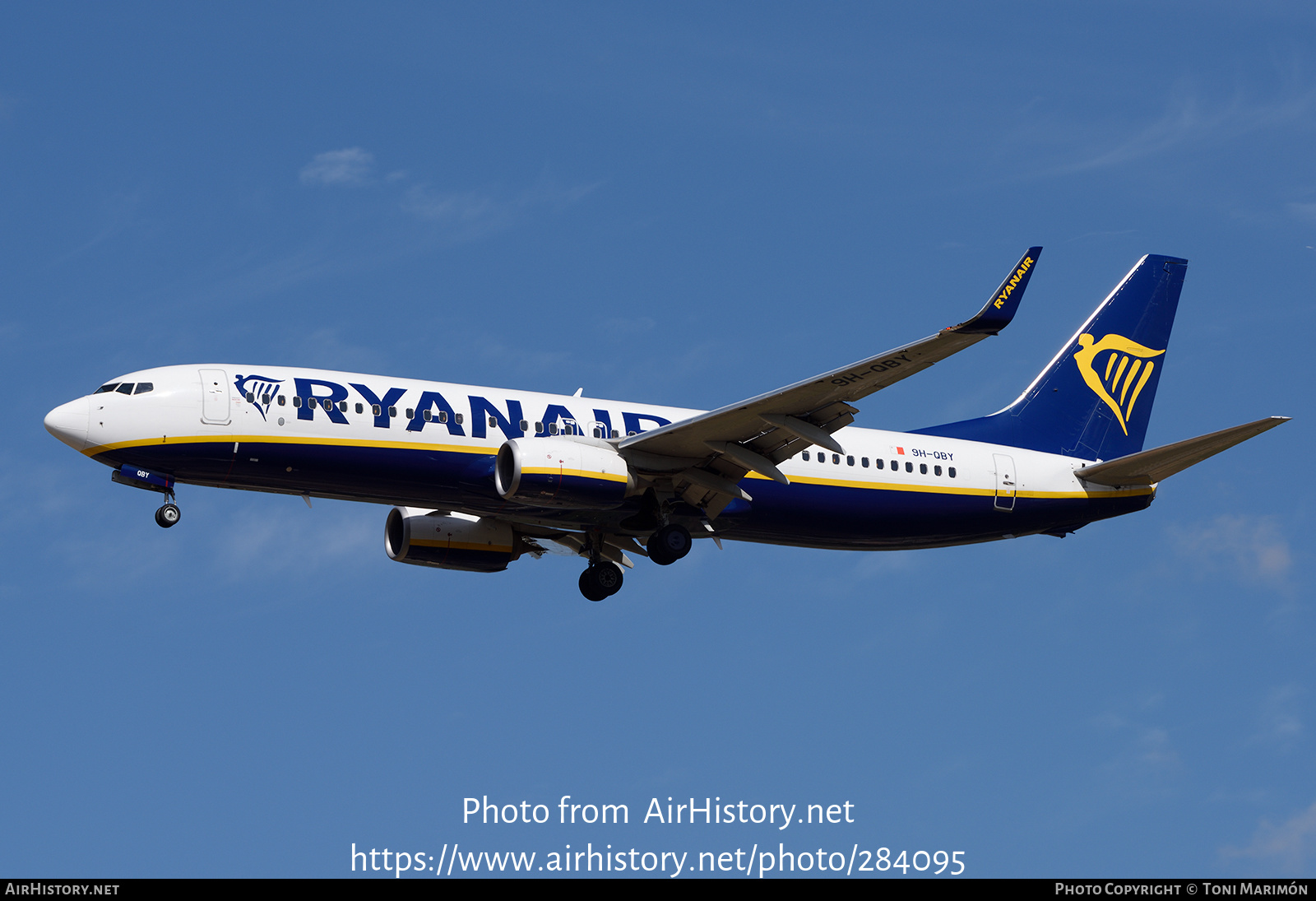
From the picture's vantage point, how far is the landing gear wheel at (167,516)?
3331cm

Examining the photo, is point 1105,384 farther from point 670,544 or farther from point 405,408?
point 405,408

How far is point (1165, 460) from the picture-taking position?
38.6 metres

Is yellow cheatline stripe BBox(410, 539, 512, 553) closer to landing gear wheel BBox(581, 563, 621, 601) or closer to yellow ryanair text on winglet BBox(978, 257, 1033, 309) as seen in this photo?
landing gear wheel BBox(581, 563, 621, 601)

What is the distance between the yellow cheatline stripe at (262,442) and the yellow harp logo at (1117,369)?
19.5m

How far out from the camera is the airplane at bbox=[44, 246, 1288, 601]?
3297 cm

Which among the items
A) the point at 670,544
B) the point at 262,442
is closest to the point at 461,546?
the point at 670,544

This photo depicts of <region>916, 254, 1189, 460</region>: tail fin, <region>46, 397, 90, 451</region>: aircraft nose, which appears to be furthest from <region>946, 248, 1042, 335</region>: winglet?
<region>46, 397, 90, 451</region>: aircraft nose

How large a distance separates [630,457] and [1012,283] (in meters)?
10.1

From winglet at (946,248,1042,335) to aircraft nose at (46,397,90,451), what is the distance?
18.0 metres

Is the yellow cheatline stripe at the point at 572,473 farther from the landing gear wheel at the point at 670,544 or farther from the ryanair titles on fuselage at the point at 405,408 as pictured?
the landing gear wheel at the point at 670,544

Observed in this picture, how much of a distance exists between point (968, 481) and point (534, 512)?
11.5 m

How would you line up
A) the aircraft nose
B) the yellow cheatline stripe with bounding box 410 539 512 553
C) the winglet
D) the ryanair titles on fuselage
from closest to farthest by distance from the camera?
the winglet
the aircraft nose
the ryanair titles on fuselage
the yellow cheatline stripe with bounding box 410 539 512 553

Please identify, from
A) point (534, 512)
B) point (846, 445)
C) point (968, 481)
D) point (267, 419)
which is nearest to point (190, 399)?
point (267, 419)
